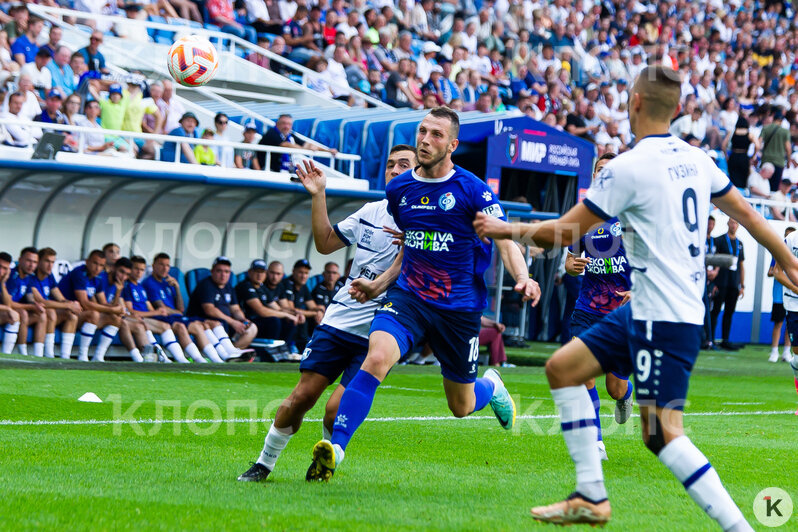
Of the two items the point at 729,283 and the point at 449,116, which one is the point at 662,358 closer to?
the point at 449,116

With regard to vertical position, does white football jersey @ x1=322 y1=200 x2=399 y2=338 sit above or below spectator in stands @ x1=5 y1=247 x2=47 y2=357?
above

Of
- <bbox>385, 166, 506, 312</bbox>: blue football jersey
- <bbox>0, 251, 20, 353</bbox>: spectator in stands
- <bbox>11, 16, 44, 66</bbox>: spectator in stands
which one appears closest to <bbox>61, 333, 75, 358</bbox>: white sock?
<bbox>0, 251, 20, 353</bbox>: spectator in stands

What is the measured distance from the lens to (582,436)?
17.1 feet

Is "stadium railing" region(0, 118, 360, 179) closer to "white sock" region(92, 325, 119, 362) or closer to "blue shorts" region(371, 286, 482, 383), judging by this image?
"white sock" region(92, 325, 119, 362)

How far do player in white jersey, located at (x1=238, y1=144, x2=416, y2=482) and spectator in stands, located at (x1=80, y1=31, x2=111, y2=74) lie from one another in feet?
38.8

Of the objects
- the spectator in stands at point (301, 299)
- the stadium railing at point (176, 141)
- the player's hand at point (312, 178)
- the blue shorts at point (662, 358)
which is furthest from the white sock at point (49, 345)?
the blue shorts at point (662, 358)

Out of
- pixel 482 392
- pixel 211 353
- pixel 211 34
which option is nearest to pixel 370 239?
pixel 482 392

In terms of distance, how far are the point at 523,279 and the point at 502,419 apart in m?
2.30

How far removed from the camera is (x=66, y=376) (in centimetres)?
1265

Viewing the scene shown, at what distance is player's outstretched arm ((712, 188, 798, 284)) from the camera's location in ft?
16.8

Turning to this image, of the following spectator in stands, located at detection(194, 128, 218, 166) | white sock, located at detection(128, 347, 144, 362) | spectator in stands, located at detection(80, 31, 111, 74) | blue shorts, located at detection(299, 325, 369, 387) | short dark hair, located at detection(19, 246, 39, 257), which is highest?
spectator in stands, located at detection(80, 31, 111, 74)

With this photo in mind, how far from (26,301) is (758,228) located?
38.4 ft

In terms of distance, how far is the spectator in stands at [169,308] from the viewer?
52.4 feet

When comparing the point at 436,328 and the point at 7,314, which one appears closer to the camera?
the point at 436,328
